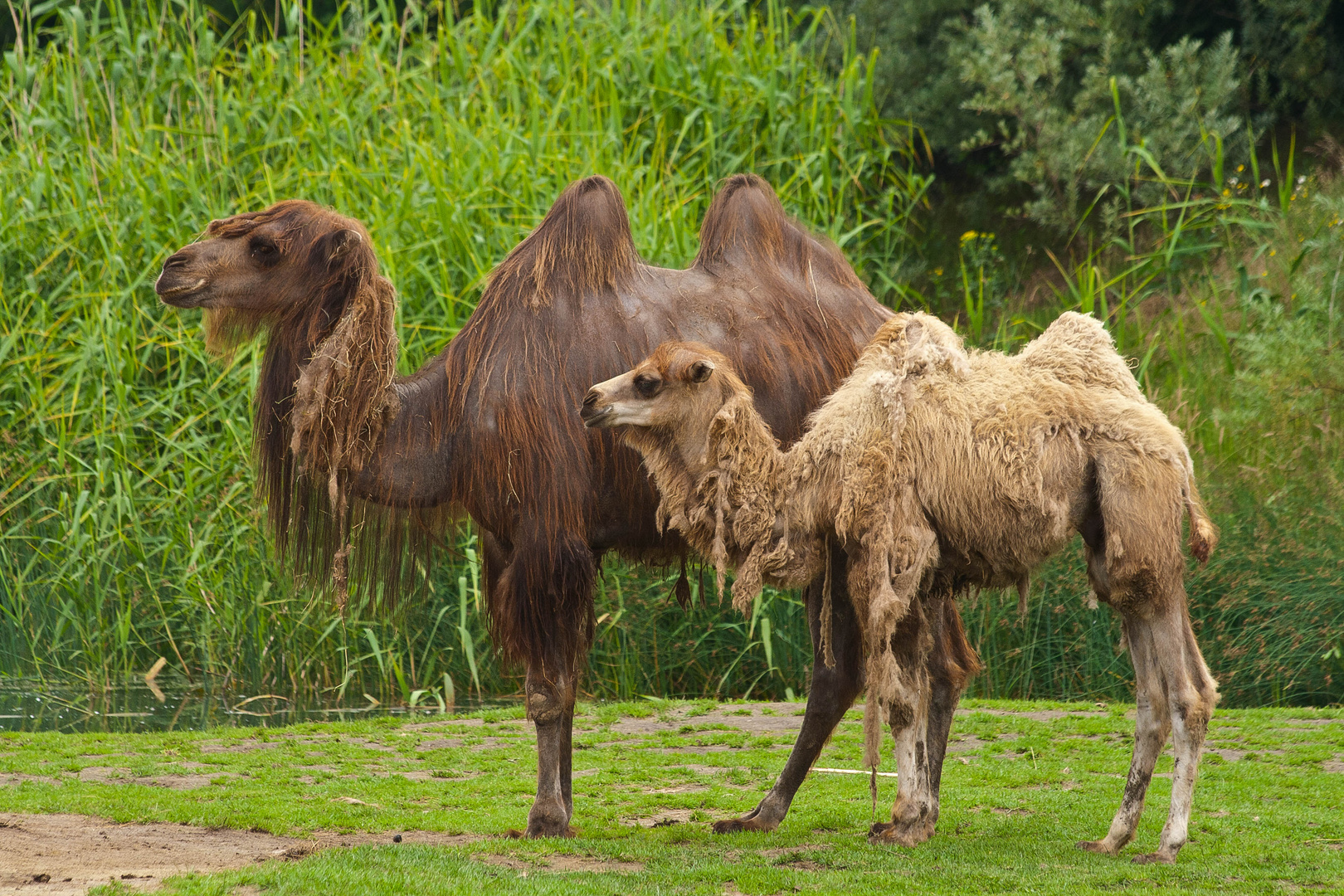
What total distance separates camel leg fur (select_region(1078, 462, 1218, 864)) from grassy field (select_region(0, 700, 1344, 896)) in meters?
0.20

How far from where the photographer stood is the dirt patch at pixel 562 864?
5.27m

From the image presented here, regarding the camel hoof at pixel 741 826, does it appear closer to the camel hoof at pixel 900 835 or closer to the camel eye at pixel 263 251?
the camel hoof at pixel 900 835

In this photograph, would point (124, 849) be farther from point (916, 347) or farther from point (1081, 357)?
point (1081, 357)

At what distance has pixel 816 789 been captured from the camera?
7090mm

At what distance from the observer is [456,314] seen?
10.7m

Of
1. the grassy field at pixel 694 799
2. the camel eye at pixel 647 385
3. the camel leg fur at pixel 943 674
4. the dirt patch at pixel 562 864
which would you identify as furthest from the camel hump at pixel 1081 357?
the dirt patch at pixel 562 864

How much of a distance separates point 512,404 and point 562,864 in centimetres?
187

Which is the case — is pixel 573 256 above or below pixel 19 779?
above

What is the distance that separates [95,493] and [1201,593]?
7681 mm

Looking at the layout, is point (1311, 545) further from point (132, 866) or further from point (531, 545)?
point (132, 866)

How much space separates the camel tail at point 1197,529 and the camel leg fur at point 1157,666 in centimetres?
12

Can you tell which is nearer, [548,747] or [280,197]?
[548,747]

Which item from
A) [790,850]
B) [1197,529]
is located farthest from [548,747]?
[1197,529]

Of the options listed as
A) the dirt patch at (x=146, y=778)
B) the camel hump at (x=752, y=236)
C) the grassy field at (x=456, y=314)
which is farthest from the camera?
the grassy field at (x=456, y=314)
